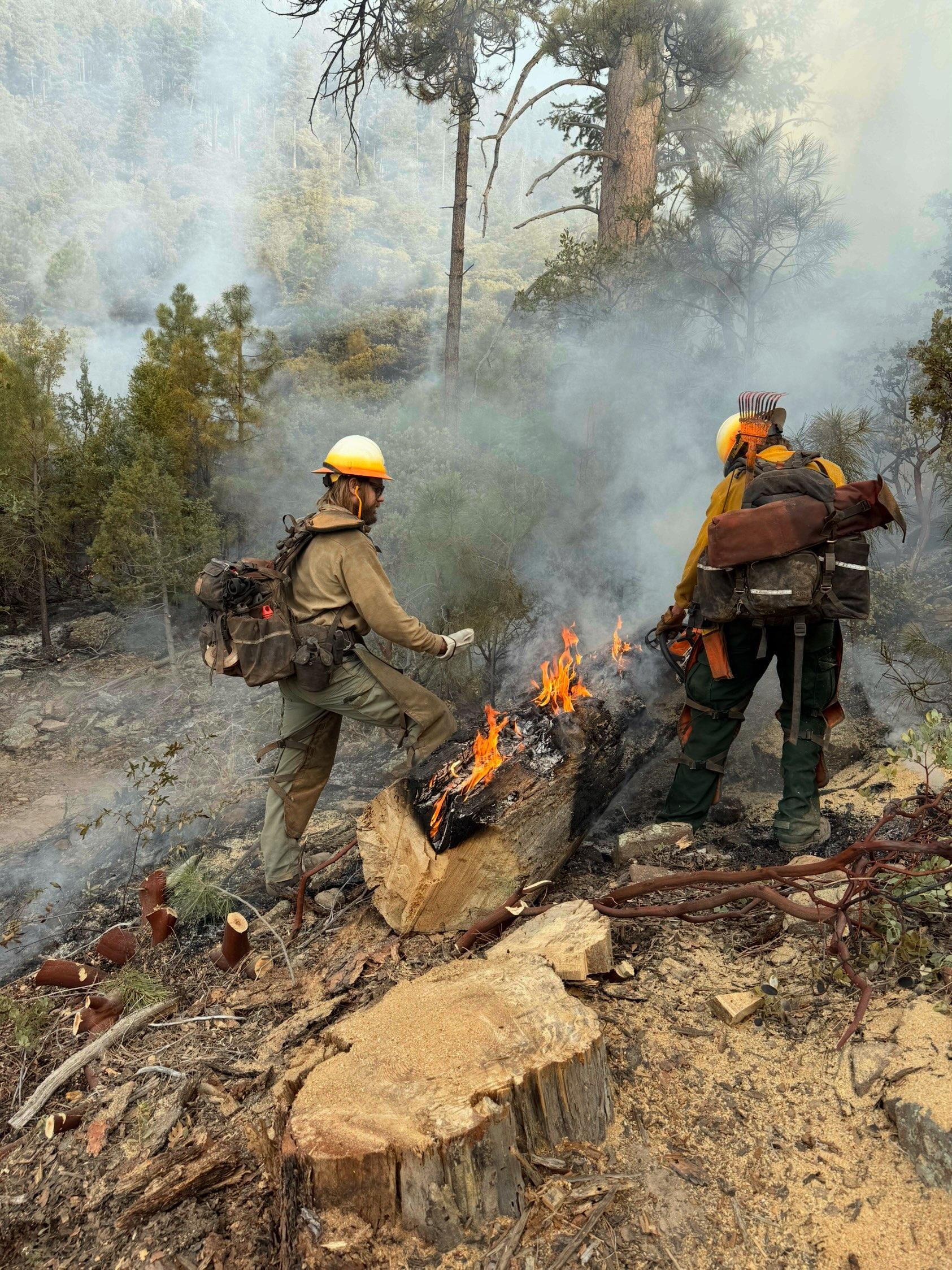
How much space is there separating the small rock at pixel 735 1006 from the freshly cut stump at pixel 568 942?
1.02 ft

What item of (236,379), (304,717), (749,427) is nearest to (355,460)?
(304,717)

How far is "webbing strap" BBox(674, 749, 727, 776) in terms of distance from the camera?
3.48m

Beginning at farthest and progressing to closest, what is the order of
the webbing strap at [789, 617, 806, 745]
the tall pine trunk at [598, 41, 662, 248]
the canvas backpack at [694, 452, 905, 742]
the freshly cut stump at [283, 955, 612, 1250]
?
the tall pine trunk at [598, 41, 662, 248] → the webbing strap at [789, 617, 806, 745] → the canvas backpack at [694, 452, 905, 742] → the freshly cut stump at [283, 955, 612, 1250]

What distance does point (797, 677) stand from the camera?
10.5 ft

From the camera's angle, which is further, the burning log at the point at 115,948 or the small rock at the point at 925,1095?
the burning log at the point at 115,948

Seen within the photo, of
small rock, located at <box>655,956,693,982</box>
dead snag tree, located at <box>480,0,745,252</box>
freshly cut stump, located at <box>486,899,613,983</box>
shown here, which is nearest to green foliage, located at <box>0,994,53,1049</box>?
freshly cut stump, located at <box>486,899,613,983</box>

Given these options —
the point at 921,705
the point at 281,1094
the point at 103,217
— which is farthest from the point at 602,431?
the point at 103,217

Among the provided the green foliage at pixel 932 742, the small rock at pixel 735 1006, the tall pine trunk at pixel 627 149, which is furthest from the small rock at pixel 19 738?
the tall pine trunk at pixel 627 149

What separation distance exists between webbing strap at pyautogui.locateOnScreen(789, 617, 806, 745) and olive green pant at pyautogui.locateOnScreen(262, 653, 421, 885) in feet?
5.57

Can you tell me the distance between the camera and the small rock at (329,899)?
10.7 feet

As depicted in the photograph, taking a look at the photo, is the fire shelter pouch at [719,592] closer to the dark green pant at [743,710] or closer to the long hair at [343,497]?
the dark green pant at [743,710]

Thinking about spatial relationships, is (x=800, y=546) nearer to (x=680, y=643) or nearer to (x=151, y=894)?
(x=680, y=643)

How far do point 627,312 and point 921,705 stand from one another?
16.0ft

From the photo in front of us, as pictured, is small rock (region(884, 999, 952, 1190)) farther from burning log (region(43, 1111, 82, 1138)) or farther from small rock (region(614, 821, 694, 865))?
burning log (region(43, 1111, 82, 1138))
